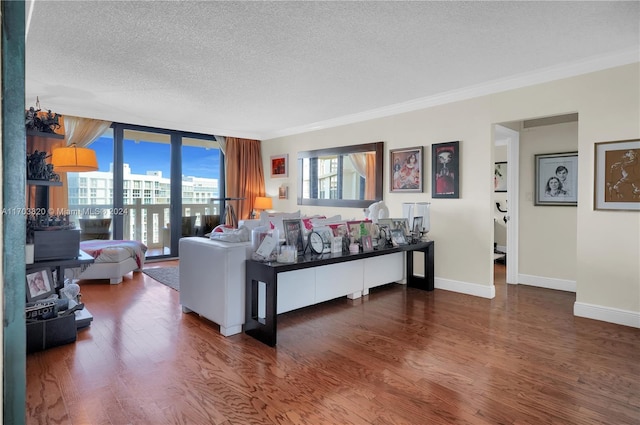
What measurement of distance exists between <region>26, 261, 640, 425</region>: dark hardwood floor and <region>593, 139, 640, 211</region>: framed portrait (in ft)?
3.72

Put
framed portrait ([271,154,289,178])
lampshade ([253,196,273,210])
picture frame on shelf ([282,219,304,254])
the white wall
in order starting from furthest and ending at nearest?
lampshade ([253,196,273,210]) → framed portrait ([271,154,289,178]) → the white wall → picture frame on shelf ([282,219,304,254])

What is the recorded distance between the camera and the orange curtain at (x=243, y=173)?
7262mm

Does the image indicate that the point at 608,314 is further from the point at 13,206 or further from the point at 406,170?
the point at 13,206

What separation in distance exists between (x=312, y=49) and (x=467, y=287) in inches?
128

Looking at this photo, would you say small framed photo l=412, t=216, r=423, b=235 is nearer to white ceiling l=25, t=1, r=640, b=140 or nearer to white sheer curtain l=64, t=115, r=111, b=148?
white ceiling l=25, t=1, r=640, b=140

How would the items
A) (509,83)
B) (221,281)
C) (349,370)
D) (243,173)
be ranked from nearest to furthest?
(349,370), (221,281), (509,83), (243,173)

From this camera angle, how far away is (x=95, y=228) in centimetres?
590

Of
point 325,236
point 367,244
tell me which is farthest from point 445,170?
point 325,236

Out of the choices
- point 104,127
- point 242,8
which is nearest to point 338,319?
point 242,8

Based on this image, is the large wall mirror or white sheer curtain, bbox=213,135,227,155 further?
white sheer curtain, bbox=213,135,227,155

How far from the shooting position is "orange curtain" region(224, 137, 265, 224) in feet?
23.8

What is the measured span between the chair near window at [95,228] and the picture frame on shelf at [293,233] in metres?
4.25

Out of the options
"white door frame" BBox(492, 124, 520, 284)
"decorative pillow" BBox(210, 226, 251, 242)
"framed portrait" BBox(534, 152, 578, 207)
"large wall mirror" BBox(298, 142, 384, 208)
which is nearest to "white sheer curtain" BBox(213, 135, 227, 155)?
"large wall mirror" BBox(298, 142, 384, 208)

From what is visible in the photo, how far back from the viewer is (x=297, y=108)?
207 inches
